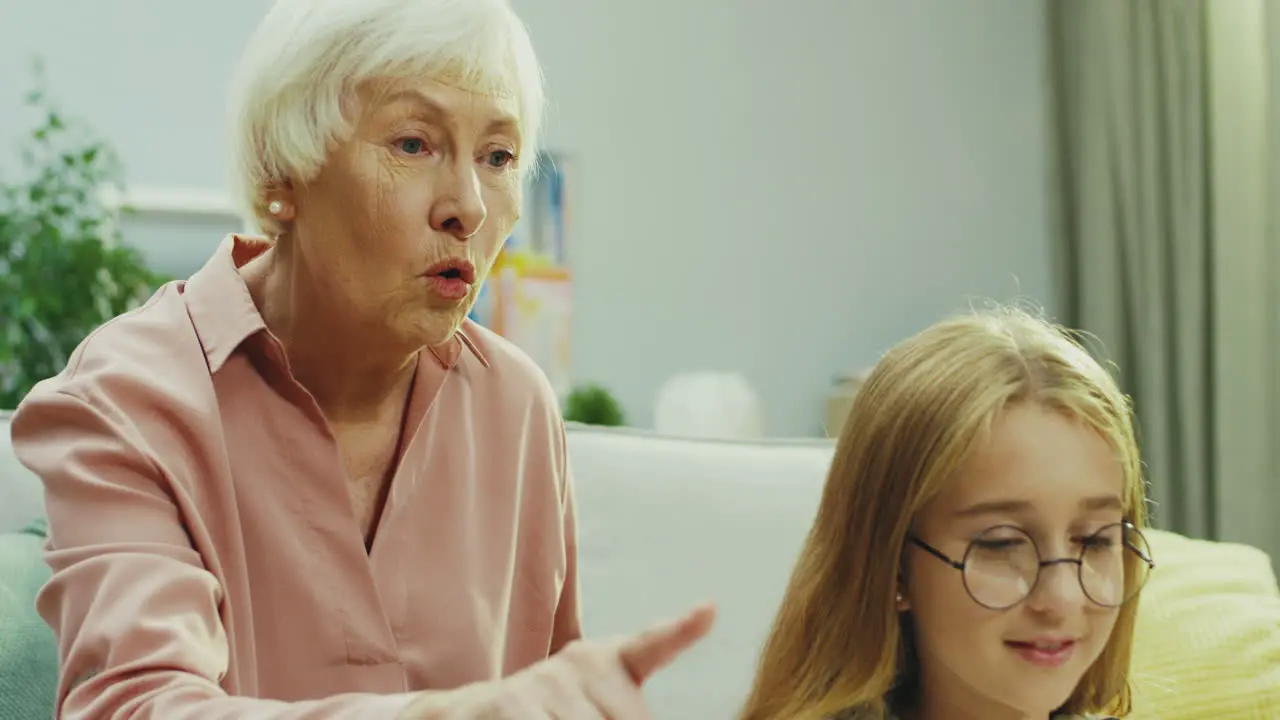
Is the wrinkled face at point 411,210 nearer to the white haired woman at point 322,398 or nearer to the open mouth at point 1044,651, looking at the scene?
the white haired woman at point 322,398

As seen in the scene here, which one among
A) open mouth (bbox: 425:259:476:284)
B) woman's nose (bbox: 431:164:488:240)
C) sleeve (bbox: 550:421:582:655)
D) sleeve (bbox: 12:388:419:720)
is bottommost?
sleeve (bbox: 550:421:582:655)

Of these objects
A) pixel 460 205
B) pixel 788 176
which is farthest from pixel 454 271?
pixel 788 176

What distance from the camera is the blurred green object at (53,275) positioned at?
2.58 meters

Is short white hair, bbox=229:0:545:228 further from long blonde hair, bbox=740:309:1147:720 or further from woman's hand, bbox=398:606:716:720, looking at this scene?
woman's hand, bbox=398:606:716:720

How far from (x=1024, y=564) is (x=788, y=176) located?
9.67 feet

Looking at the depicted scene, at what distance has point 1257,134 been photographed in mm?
3256

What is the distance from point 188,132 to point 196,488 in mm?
2293

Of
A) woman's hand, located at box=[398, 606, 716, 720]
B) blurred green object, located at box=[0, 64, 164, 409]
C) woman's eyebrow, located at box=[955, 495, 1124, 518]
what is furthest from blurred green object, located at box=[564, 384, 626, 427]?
woman's hand, located at box=[398, 606, 716, 720]

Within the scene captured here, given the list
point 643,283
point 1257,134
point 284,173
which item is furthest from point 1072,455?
point 643,283

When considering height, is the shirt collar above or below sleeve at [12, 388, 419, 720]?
above

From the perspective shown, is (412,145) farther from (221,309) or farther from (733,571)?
(733,571)

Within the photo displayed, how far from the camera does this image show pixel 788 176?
13.2 feet

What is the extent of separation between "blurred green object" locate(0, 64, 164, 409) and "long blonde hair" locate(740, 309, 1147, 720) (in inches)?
67.7

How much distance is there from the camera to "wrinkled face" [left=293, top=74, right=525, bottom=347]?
1.11 metres
